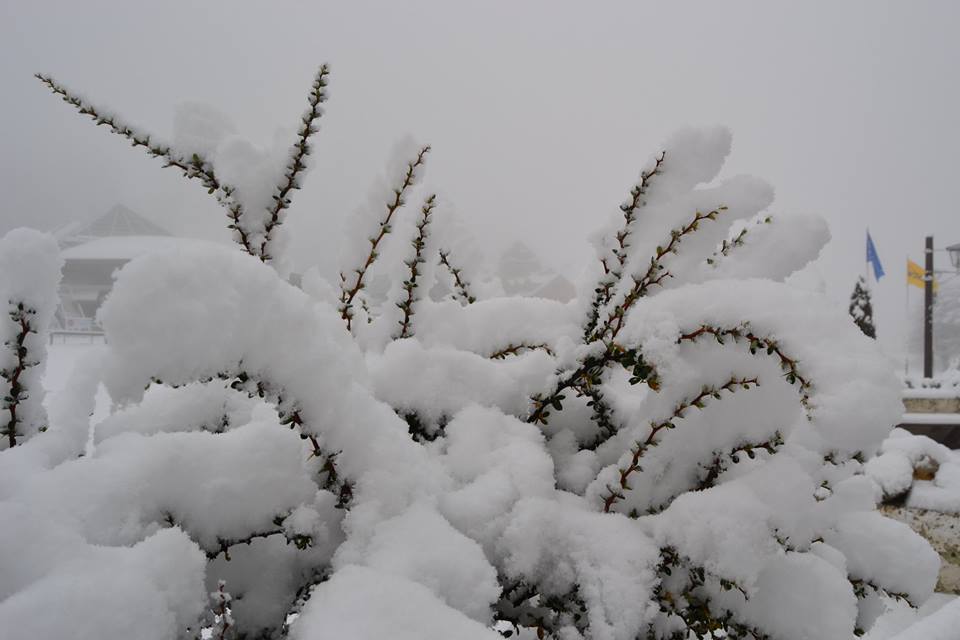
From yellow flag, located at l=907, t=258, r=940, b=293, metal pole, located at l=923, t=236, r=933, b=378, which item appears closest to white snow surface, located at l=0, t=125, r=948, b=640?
metal pole, located at l=923, t=236, r=933, b=378

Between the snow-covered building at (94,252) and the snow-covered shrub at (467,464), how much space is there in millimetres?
23143

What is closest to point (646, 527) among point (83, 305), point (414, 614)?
point (414, 614)

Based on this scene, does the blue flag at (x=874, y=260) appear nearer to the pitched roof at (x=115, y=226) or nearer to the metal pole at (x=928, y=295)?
the metal pole at (x=928, y=295)

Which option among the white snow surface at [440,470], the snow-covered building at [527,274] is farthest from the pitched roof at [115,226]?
the white snow surface at [440,470]

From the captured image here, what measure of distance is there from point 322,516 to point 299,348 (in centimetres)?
28

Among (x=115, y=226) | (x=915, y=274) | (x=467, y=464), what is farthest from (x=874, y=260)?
(x=115, y=226)

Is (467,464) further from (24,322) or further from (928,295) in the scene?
(928,295)

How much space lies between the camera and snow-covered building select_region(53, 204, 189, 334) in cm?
2586

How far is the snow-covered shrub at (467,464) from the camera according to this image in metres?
0.69

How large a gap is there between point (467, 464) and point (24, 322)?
0.73 metres

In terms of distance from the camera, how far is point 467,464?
1.02 metres

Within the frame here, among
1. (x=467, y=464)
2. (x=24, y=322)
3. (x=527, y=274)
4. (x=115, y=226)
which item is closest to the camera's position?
(x=24, y=322)

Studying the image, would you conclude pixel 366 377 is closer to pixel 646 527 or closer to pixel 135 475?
pixel 135 475

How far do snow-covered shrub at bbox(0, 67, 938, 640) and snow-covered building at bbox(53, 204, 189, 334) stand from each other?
75.9 ft
